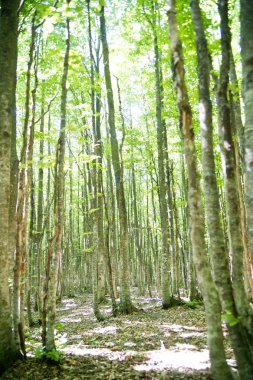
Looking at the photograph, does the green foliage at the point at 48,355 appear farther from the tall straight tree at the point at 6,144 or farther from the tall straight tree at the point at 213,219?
the tall straight tree at the point at 213,219

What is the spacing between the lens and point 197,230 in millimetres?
3164

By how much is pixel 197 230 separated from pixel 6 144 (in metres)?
3.21

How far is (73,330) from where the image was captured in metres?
9.11

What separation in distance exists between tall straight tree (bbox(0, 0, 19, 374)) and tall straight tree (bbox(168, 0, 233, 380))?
275 cm

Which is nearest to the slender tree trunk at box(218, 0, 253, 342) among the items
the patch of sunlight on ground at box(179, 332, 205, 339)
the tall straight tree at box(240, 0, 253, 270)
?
the tall straight tree at box(240, 0, 253, 270)

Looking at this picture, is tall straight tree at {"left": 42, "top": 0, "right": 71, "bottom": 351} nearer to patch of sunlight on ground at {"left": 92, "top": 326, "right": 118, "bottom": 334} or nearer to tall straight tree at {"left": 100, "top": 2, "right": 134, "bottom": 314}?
patch of sunlight on ground at {"left": 92, "top": 326, "right": 118, "bottom": 334}

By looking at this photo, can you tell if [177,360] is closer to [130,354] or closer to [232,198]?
[130,354]

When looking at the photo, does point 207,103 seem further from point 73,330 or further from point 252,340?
point 73,330

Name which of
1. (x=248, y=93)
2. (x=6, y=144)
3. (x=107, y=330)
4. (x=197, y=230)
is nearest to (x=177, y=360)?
(x=197, y=230)

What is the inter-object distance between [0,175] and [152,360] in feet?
12.1

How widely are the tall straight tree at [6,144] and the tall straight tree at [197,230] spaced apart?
108 inches

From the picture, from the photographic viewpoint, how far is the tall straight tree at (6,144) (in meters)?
4.41

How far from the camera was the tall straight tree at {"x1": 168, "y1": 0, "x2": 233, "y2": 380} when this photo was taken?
117 inches

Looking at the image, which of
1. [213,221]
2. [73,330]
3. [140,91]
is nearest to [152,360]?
[213,221]
